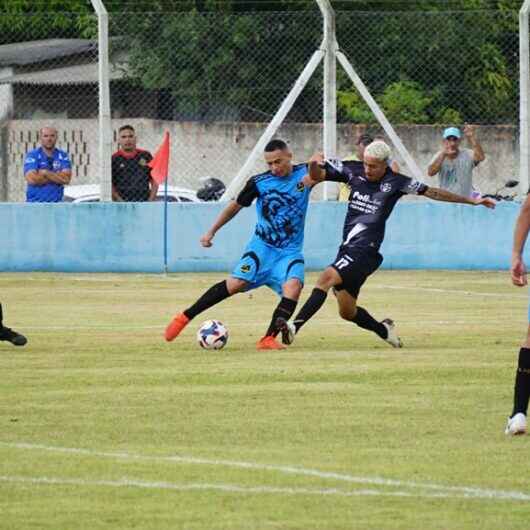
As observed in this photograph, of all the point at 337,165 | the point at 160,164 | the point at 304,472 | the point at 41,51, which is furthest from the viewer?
the point at 41,51

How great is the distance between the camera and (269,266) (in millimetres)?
15930

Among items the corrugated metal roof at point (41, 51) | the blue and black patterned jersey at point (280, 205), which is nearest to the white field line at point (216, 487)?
the blue and black patterned jersey at point (280, 205)

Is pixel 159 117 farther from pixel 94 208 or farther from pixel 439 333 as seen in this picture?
pixel 439 333

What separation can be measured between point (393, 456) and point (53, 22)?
2425cm

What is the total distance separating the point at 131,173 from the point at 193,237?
1.23 meters

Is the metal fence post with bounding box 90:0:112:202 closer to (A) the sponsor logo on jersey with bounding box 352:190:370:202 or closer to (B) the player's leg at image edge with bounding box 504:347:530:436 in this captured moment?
(A) the sponsor logo on jersey with bounding box 352:190:370:202

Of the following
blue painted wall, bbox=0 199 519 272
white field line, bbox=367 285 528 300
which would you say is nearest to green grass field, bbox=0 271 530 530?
white field line, bbox=367 285 528 300

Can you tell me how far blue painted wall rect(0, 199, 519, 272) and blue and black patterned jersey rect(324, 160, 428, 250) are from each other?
1042 centimetres

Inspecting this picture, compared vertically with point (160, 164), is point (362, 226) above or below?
above

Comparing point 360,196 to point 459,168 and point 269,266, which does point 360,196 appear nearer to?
point 269,266

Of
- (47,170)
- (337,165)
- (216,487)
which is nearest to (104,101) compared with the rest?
(47,170)

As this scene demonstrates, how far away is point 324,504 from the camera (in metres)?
8.04

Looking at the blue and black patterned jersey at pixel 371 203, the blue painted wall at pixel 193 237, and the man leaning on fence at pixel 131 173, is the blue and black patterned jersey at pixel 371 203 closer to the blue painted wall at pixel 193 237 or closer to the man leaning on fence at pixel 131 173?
the man leaning on fence at pixel 131 173

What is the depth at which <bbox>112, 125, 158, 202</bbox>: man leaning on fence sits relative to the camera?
24656mm
